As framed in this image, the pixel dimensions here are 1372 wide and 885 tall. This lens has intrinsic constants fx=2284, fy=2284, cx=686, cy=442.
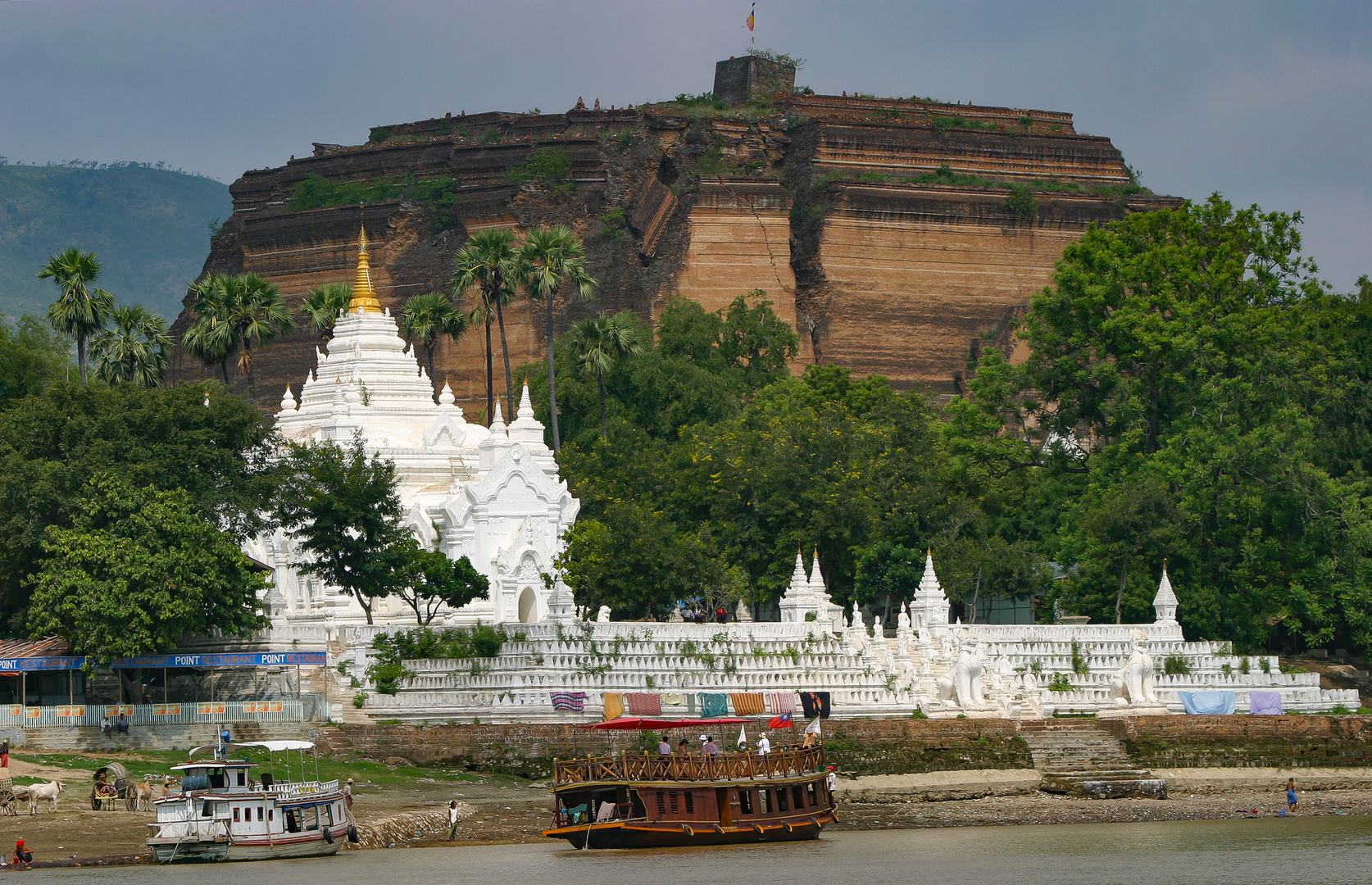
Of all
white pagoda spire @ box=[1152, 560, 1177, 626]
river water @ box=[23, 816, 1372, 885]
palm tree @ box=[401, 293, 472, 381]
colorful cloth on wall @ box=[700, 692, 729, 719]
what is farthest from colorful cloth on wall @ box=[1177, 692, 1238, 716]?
palm tree @ box=[401, 293, 472, 381]

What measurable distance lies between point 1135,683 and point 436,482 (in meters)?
20.4

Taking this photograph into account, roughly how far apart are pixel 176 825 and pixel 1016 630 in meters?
24.4

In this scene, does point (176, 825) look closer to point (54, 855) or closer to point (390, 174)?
point (54, 855)

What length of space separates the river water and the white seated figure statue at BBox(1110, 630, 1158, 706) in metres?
9.67

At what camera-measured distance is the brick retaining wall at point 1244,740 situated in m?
53.2

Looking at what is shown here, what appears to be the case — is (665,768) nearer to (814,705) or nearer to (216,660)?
(814,705)

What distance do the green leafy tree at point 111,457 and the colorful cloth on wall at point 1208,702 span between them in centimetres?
2261

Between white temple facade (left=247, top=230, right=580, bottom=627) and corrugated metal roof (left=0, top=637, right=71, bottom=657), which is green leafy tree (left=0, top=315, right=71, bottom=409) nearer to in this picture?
white temple facade (left=247, top=230, right=580, bottom=627)

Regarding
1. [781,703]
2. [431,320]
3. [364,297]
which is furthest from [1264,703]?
[431,320]

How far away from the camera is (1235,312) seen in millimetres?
65500

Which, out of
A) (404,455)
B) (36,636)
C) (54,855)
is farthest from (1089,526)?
(54,855)

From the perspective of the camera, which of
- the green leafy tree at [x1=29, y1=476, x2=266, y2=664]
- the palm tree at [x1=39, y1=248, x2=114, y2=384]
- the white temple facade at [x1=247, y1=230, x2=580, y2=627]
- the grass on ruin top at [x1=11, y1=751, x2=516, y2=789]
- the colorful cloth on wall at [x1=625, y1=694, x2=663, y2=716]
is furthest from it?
the palm tree at [x1=39, y1=248, x2=114, y2=384]

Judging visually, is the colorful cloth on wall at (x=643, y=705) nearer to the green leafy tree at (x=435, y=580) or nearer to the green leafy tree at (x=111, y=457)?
the green leafy tree at (x=435, y=580)

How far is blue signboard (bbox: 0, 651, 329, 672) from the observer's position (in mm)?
47562
